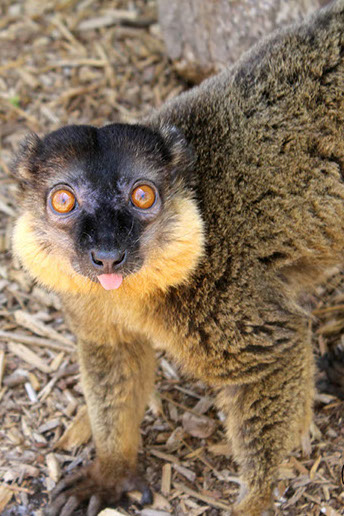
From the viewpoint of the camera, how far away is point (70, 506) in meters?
Answer: 5.43

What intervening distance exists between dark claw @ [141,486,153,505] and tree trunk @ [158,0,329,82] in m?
4.78

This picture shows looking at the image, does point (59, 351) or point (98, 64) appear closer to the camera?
point (59, 351)

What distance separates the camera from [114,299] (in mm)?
4812

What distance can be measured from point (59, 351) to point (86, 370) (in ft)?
4.40

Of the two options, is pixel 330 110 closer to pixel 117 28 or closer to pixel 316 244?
pixel 316 244

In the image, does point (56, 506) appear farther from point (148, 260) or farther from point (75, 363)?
point (148, 260)

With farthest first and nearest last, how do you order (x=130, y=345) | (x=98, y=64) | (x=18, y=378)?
1. (x=98, y=64)
2. (x=18, y=378)
3. (x=130, y=345)

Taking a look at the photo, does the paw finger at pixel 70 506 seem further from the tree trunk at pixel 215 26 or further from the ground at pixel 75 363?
the tree trunk at pixel 215 26

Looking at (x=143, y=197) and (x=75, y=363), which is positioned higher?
(x=143, y=197)

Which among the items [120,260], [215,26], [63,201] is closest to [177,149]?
[63,201]

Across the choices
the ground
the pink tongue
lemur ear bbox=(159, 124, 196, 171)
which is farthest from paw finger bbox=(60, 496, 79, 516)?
lemur ear bbox=(159, 124, 196, 171)

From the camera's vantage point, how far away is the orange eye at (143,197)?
4.44 meters

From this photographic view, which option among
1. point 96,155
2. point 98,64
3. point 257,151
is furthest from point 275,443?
point 98,64

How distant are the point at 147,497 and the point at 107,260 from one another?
8.06ft
